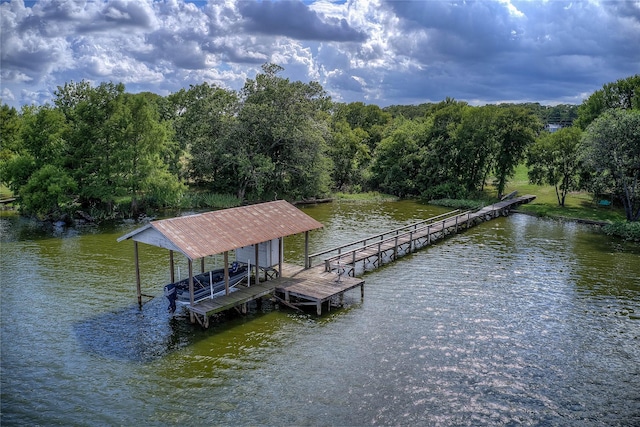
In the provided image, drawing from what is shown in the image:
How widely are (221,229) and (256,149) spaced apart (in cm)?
2989

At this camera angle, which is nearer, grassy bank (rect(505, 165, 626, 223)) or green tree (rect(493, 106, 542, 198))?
grassy bank (rect(505, 165, 626, 223))

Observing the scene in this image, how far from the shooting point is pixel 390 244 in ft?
106

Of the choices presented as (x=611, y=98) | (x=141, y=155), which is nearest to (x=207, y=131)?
(x=141, y=155)

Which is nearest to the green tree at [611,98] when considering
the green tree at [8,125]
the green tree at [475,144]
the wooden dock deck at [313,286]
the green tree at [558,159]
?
the green tree at [558,159]

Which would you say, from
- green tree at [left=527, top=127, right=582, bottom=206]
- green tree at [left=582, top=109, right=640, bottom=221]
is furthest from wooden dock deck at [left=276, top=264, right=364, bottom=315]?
green tree at [left=527, top=127, right=582, bottom=206]

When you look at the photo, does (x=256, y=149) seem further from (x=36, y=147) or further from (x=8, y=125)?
(x=8, y=125)

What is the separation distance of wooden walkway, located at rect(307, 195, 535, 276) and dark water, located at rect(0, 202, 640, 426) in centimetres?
155

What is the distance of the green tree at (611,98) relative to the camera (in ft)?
177

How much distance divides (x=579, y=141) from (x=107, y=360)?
144 ft

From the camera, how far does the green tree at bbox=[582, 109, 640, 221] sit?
38.5 metres

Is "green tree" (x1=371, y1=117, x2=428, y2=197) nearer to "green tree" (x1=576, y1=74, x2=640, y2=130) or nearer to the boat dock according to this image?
"green tree" (x1=576, y1=74, x2=640, y2=130)

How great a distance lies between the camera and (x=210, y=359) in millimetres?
17422

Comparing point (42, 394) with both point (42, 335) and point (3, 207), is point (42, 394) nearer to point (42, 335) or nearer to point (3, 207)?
point (42, 335)

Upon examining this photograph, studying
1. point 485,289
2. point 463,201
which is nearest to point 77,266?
point 485,289
